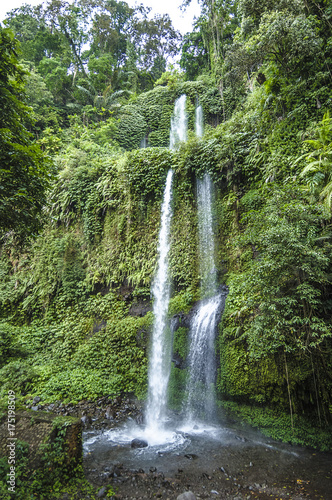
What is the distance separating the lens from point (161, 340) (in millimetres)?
8148

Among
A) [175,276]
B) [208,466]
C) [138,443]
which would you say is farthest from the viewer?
[175,276]

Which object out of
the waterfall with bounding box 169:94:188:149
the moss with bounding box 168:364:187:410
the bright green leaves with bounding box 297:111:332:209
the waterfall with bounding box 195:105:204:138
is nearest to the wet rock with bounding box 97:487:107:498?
the moss with bounding box 168:364:187:410

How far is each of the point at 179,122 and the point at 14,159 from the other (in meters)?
16.9

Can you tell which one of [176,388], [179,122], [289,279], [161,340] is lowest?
[176,388]

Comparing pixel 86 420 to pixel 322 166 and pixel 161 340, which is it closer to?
pixel 161 340

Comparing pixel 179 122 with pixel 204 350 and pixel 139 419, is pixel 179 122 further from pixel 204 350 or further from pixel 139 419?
pixel 139 419

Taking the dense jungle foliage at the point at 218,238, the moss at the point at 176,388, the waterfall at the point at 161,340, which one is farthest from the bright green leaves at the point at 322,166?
the moss at the point at 176,388

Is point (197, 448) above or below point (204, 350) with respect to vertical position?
below

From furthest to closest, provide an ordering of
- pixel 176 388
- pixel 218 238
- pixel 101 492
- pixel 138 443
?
pixel 218 238, pixel 176 388, pixel 138 443, pixel 101 492

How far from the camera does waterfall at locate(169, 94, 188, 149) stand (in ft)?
61.6

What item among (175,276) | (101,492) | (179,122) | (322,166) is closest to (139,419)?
(101,492)

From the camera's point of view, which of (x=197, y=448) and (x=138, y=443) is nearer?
(x=197, y=448)

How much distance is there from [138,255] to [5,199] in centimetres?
611

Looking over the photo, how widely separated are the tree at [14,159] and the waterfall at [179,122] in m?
14.8
